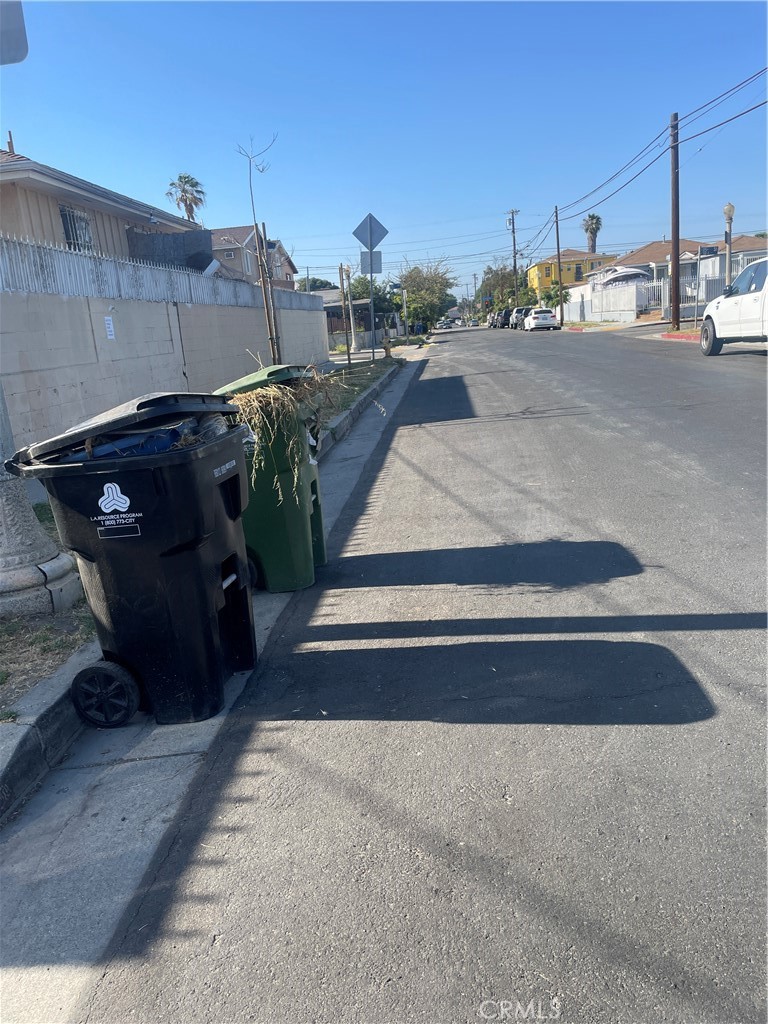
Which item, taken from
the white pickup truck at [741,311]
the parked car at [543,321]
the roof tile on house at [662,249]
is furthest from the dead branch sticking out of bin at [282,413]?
the roof tile on house at [662,249]

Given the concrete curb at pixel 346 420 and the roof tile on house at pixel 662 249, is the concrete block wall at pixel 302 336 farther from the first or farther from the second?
the roof tile on house at pixel 662 249

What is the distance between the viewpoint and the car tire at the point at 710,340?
1789 cm

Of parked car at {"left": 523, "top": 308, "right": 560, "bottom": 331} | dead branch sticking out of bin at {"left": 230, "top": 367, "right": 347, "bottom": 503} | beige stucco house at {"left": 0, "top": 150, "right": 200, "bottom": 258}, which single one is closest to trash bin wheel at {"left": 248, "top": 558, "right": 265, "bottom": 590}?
dead branch sticking out of bin at {"left": 230, "top": 367, "right": 347, "bottom": 503}

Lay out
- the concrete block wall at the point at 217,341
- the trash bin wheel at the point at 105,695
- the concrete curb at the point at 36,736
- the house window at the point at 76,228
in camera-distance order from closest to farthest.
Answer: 1. the concrete curb at the point at 36,736
2. the trash bin wheel at the point at 105,695
3. the concrete block wall at the point at 217,341
4. the house window at the point at 76,228

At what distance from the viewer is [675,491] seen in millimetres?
7164

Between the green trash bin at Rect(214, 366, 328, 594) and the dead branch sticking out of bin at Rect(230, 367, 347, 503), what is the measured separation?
1 cm

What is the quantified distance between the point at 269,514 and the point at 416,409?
989 centimetres

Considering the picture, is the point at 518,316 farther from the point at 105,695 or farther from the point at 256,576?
the point at 105,695

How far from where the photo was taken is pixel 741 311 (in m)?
16.2

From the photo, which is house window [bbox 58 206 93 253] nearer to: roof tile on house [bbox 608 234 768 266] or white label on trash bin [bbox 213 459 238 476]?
white label on trash bin [bbox 213 459 238 476]

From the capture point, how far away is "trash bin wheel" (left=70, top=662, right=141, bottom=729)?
3.76 m

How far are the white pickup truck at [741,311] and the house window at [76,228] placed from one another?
44.7ft

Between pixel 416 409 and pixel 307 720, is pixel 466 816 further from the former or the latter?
pixel 416 409

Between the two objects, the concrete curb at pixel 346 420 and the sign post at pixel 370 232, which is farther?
the sign post at pixel 370 232
